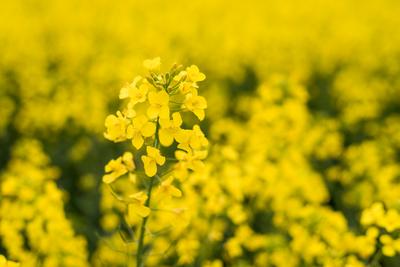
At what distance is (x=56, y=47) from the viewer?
845 cm

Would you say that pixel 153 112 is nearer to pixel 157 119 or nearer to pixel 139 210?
pixel 157 119

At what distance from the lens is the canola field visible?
2381mm

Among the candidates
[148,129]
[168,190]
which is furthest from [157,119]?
[168,190]

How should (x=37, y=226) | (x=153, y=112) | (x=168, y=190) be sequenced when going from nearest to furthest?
(x=153, y=112)
(x=168, y=190)
(x=37, y=226)

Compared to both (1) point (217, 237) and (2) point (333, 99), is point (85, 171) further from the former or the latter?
(2) point (333, 99)

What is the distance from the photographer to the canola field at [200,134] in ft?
7.81

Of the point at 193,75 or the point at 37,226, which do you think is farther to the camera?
the point at 37,226

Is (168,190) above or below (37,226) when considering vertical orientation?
above

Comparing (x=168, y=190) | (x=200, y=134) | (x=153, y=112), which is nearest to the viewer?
(x=153, y=112)

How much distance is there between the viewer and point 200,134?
2.03m

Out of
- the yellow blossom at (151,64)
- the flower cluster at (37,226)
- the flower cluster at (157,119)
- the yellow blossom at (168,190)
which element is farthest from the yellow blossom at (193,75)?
the flower cluster at (37,226)

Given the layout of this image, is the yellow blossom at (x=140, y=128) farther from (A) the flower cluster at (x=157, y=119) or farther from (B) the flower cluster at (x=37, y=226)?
(B) the flower cluster at (x=37, y=226)

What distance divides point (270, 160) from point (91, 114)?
187 centimetres

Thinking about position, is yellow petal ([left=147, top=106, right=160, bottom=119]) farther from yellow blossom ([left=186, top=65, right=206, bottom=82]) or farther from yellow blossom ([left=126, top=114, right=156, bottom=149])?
yellow blossom ([left=186, top=65, right=206, bottom=82])
